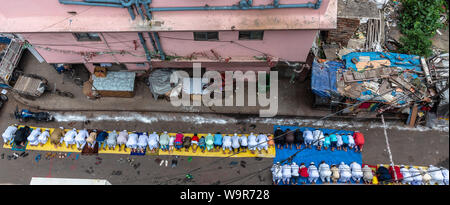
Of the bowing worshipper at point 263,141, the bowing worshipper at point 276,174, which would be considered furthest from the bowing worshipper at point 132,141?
the bowing worshipper at point 276,174

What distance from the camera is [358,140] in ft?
62.1

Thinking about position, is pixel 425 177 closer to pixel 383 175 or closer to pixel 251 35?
pixel 383 175

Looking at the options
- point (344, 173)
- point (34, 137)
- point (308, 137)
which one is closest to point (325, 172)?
point (344, 173)

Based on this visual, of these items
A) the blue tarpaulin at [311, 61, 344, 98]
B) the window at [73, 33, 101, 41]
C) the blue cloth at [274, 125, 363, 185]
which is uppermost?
the window at [73, 33, 101, 41]

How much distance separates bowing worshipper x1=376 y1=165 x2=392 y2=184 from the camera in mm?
18016

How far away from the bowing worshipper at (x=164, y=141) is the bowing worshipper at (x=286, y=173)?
7835 millimetres

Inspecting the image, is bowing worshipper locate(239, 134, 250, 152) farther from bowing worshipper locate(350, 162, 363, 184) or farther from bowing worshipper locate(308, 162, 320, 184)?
bowing worshipper locate(350, 162, 363, 184)

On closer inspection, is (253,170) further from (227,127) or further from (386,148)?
(386,148)

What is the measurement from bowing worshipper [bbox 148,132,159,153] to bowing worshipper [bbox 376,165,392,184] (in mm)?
14763

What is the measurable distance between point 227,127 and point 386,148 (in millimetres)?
11183

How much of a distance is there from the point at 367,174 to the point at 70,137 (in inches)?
775

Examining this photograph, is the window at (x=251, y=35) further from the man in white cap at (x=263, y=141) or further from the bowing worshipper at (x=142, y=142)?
the bowing worshipper at (x=142, y=142)

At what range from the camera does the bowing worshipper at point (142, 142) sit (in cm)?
1892

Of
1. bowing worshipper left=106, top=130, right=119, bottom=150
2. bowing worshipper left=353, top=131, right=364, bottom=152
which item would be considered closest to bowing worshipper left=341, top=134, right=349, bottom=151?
bowing worshipper left=353, top=131, right=364, bottom=152
